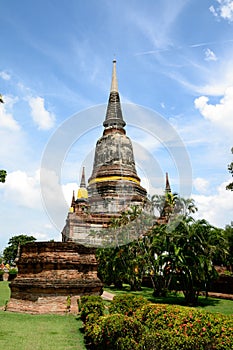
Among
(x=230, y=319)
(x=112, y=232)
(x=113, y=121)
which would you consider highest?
(x=113, y=121)

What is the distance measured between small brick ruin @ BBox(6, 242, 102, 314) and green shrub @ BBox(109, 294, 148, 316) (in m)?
3.47

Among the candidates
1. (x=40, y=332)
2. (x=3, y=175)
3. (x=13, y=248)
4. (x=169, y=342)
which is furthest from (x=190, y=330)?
(x=13, y=248)

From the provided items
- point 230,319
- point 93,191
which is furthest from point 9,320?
point 93,191

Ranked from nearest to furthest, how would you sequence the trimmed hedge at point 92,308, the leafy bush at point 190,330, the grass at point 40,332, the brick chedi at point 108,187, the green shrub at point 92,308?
1. the leafy bush at point 190,330
2. the grass at point 40,332
3. the trimmed hedge at point 92,308
4. the green shrub at point 92,308
5. the brick chedi at point 108,187

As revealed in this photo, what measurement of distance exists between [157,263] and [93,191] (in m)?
21.3

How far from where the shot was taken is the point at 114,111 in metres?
41.8

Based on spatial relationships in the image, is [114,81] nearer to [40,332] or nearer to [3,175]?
[3,175]

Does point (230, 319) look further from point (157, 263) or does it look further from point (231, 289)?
point (231, 289)

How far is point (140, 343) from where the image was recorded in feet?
19.4

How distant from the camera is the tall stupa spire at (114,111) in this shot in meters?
41.1

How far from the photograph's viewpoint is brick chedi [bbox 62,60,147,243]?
33.4 m

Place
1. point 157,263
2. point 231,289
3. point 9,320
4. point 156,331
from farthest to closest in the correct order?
point 231,289
point 157,263
point 9,320
point 156,331

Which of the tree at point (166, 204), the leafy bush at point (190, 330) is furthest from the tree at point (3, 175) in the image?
the tree at point (166, 204)

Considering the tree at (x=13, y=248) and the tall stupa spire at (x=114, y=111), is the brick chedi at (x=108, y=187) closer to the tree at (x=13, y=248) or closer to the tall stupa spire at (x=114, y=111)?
the tall stupa spire at (x=114, y=111)
